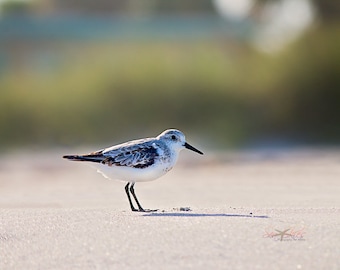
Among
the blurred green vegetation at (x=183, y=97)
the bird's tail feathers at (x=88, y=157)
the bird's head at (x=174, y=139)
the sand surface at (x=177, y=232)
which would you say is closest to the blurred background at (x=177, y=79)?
the blurred green vegetation at (x=183, y=97)

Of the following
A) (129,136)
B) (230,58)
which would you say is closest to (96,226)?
(129,136)

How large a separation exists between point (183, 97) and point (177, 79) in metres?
0.52

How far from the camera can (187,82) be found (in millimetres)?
22578

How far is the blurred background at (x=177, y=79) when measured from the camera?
70.5 ft

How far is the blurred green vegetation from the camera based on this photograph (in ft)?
70.3

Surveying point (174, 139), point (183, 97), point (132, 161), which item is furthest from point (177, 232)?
point (183, 97)

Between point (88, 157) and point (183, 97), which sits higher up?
point (183, 97)

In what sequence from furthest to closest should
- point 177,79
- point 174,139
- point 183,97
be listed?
point 177,79 → point 183,97 → point 174,139

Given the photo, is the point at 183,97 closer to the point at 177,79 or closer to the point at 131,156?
the point at 177,79

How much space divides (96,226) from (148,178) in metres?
1.35

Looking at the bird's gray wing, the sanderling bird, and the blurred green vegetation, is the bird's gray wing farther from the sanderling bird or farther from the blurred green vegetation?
the blurred green vegetation

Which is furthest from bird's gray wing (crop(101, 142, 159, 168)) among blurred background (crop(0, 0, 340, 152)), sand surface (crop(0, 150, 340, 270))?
blurred background (crop(0, 0, 340, 152))

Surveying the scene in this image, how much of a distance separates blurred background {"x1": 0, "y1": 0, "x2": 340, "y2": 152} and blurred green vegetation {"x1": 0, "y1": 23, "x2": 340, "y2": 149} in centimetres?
2

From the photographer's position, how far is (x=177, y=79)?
22.5 metres
